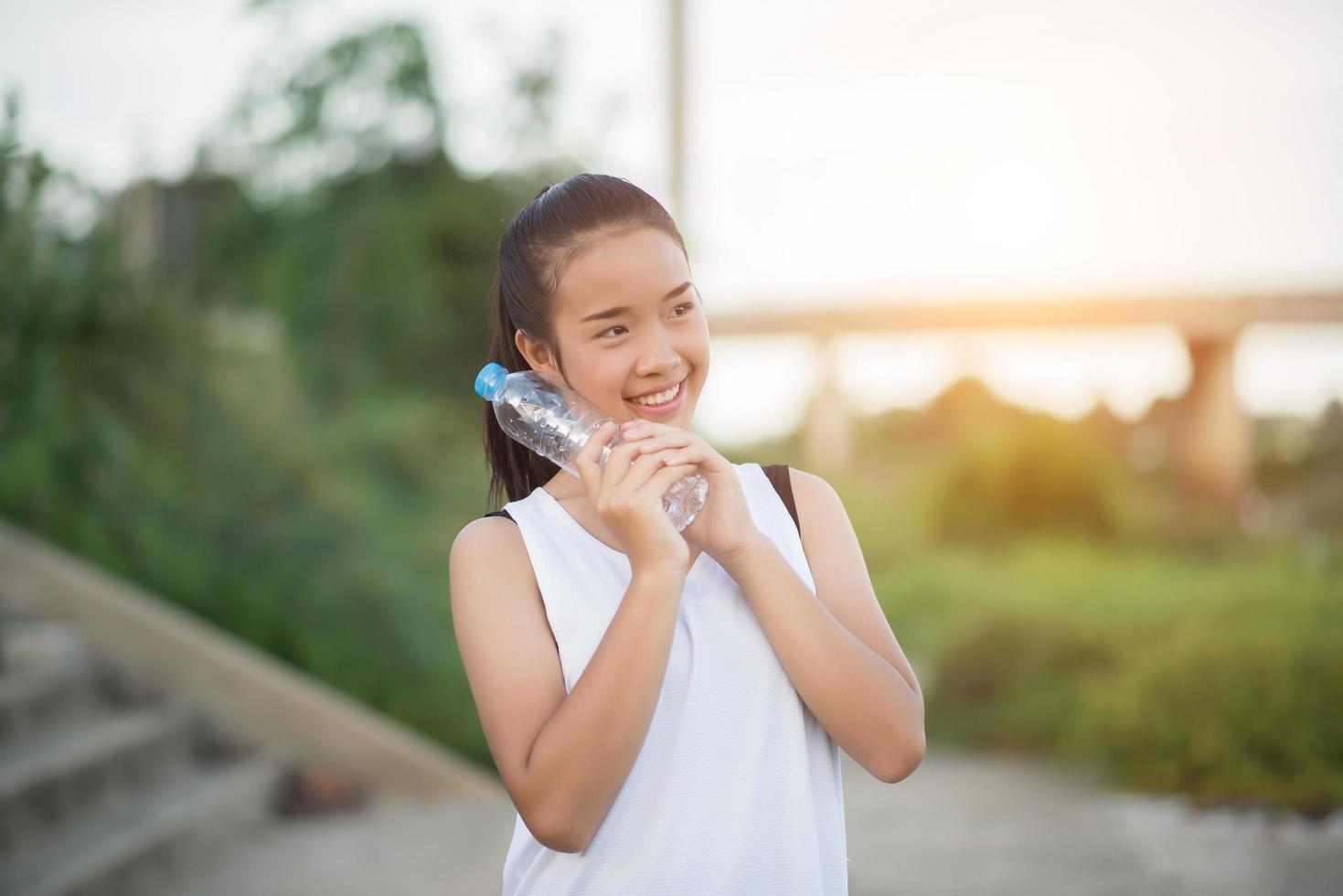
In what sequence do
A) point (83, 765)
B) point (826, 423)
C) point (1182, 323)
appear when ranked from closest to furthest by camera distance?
point (83, 765) < point (1182, 323) < point (826, 423)

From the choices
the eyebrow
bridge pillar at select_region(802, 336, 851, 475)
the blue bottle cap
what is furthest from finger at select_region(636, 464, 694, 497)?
bridge pillar at select_region(802, 336, 851, 475)

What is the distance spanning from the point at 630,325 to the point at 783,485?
28cm

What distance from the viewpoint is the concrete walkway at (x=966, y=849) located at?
12.1 feet

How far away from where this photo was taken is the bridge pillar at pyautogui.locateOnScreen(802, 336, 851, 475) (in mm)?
7605

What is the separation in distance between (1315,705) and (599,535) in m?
3.95

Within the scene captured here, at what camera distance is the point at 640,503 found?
114 centimetres

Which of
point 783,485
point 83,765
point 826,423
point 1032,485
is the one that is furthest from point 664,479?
point 826,423

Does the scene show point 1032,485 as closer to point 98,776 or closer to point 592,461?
point 98,776

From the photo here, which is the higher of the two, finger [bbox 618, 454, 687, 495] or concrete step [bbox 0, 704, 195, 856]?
finger [bbox 618, 454, 687, 495]

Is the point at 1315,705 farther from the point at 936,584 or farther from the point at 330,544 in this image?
the point at 330,544

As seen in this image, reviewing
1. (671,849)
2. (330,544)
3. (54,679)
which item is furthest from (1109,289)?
(671,849)

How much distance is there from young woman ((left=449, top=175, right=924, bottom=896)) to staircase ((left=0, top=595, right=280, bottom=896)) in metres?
2.70

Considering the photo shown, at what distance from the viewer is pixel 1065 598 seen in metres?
5.55

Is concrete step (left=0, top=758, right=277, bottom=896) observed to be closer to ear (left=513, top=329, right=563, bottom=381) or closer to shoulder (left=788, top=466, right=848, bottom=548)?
ear (left=513, top=329, right=563, bottom=381)
